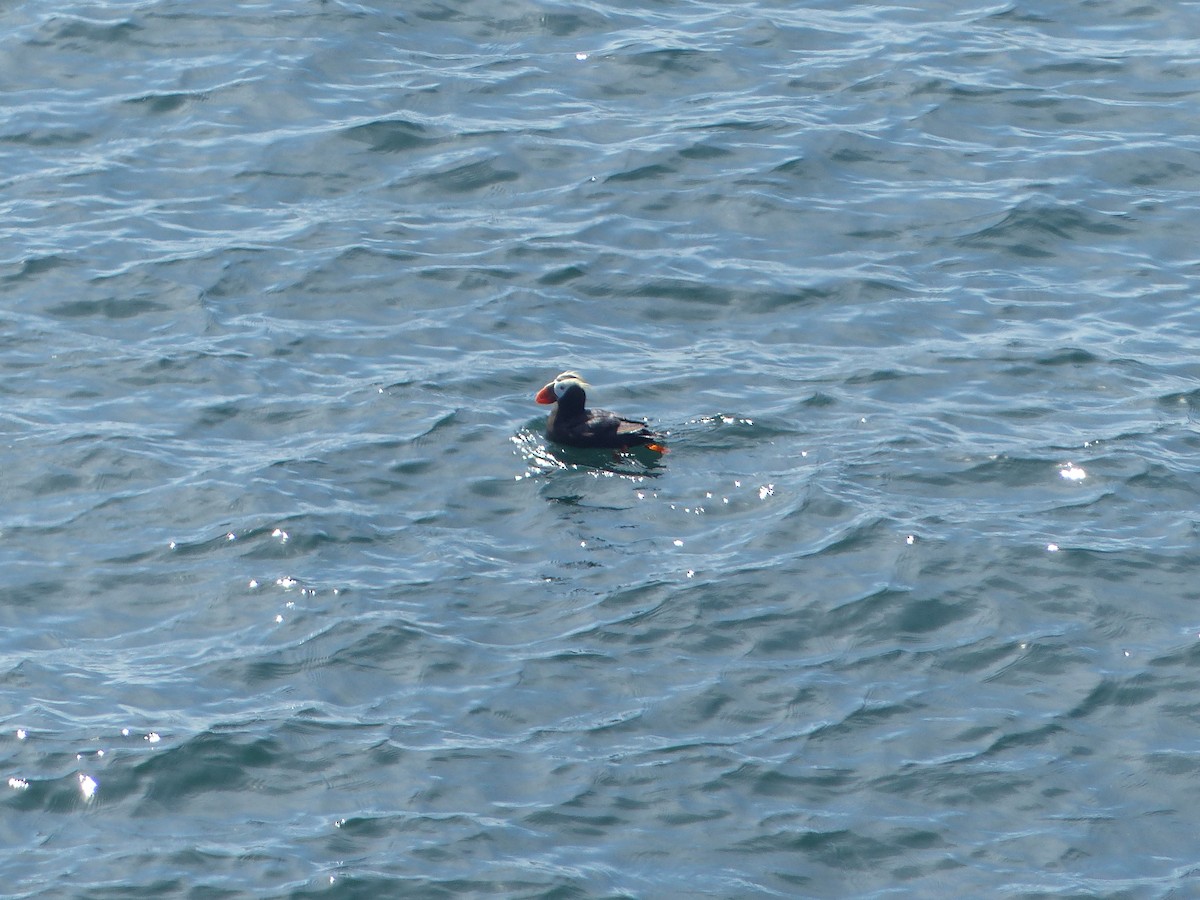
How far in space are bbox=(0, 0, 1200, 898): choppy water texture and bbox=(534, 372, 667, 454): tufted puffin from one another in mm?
274

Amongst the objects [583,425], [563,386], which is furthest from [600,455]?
[563,386]

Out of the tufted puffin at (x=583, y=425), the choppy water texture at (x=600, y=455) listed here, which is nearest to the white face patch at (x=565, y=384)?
the tufted puffin at (x=583, y=425)

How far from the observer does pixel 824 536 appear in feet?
48.7

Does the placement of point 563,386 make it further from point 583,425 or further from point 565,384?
point 583,425

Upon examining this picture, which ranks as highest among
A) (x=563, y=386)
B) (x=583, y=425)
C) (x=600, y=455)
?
(x=563, y=386)

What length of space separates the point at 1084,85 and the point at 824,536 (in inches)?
397

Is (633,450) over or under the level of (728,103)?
under

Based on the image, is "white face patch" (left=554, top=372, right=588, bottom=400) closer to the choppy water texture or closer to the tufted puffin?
the tufted puffin

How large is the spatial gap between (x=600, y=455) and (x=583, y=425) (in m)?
0.60

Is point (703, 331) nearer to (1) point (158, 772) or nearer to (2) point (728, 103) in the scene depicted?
(2) point (728, 103)

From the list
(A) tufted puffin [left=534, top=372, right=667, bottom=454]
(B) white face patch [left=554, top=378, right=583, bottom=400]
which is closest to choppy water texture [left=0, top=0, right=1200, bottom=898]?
(A) tufted puffin [left=534, top=372, right=667, bottom=454]

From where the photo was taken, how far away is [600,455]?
1669 cm

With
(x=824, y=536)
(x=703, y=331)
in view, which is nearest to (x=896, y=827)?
(x=824, y=536)

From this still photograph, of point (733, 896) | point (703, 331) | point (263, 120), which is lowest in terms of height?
point (733, 896)
